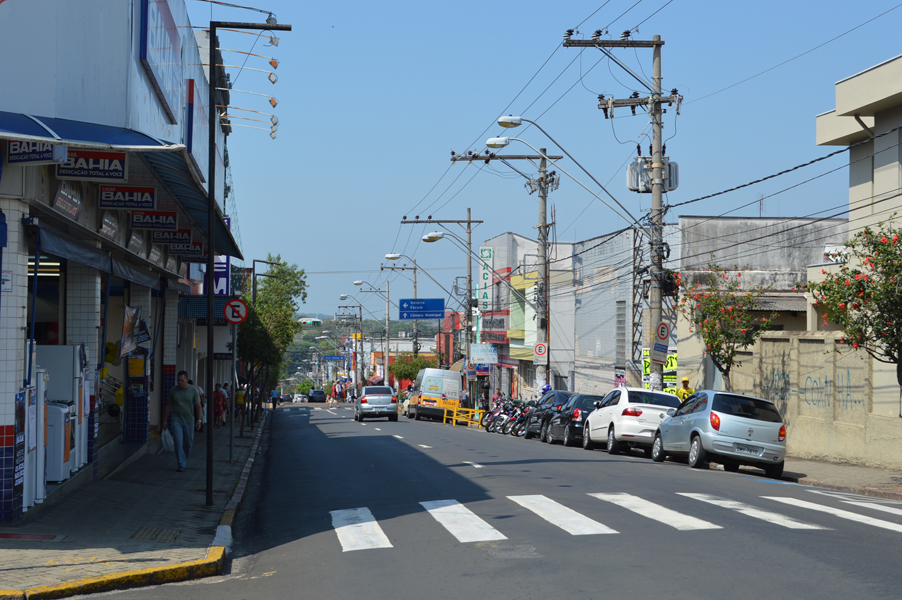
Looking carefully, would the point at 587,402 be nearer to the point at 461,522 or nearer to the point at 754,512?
the point at 754,512

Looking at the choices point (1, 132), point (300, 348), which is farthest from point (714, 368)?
point (300, 348)

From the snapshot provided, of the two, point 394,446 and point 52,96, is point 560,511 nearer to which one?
point 52,96

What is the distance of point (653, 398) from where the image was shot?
21203 millimetres

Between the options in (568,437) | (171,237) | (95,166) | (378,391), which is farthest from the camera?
(378,391)

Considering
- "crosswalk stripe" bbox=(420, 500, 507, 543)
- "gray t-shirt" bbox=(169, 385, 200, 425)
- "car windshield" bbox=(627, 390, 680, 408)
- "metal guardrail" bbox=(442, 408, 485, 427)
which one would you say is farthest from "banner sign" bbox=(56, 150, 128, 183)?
"metal guardrail" bbox=(442, 408, 485, 427)

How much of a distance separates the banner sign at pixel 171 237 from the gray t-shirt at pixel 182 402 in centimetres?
428

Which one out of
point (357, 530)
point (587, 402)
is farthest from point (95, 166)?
point (587, 402)

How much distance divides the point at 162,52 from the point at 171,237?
16.1ft

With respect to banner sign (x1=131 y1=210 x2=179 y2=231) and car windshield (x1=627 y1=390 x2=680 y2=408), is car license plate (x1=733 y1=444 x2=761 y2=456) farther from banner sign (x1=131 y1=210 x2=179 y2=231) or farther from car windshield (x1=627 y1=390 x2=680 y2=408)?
banner sign (x1=131 y1=210 x2=179 y2=231)

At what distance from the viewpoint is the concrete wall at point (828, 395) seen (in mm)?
18266

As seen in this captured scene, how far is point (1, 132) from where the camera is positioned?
8859 millimetres

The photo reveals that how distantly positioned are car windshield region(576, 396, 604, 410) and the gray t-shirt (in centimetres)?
1159

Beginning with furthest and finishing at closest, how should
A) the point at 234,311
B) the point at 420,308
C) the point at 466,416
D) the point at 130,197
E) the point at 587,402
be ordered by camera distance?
the point at 420,308 < the point at 466,416 < the point at 587,402 < the point at 234,311 < the point at 130,197

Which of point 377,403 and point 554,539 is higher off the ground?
point 554,539
